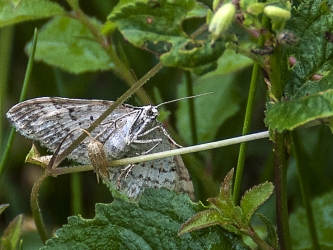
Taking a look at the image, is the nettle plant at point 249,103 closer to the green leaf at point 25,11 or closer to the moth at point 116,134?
the green leaf at point 25,11

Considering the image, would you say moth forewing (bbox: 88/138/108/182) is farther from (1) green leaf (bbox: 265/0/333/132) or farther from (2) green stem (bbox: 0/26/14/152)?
(2) green stem (bbox: 0/26/14/152)

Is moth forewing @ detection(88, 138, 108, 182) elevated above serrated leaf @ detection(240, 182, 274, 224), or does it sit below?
above

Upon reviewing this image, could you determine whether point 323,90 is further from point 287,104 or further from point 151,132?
point 151,132

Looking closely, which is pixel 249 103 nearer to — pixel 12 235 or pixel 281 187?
pixel 281 187

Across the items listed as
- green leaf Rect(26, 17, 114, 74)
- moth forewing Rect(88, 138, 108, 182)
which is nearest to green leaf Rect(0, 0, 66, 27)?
green leaf Rect(26, 17, 114, 74)

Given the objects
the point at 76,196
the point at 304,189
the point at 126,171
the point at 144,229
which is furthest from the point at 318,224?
the point at 76,196

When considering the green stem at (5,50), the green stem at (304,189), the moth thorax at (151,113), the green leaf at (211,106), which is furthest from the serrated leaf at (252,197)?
the green stem at (5,50)
